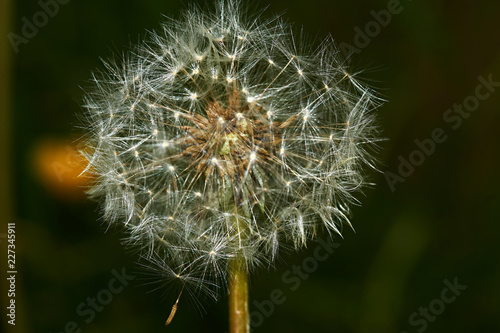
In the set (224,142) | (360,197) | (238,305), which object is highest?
(224,142)

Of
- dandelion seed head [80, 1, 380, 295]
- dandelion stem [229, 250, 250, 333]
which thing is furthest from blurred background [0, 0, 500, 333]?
dandelion stem [229, 250, 250, 333]

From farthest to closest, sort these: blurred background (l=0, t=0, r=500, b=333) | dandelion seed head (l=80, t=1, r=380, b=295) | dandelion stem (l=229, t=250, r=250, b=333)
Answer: blurred background (l=0, t=0, r=500, b=333) → dandelion seed head (l=80, t=1, r=380, b=295) → dandelion stem (l=229, t=250, r=250, b=333)

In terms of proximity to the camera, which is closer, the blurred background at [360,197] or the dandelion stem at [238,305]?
the dandelion stem at [238,305]

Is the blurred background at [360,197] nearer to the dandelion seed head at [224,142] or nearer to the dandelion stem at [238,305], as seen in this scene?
the dandelion seed head at [224,142]

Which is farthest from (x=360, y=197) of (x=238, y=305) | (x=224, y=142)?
(x=238, y=305)

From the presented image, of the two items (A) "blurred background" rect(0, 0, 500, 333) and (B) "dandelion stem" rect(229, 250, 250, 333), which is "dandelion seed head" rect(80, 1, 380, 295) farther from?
(A) "blurred background" rect(0, 0, 500, 333)

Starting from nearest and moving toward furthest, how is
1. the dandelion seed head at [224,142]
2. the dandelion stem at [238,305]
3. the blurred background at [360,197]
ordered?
the dandelion stem at [238,305] → the dandelion seed head at [224,142] → the blurred background at [360,197]

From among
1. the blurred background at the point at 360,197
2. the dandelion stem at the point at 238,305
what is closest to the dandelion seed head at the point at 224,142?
the dandelion stem at the point at 238,305

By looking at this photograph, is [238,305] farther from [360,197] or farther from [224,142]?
[360,197]
